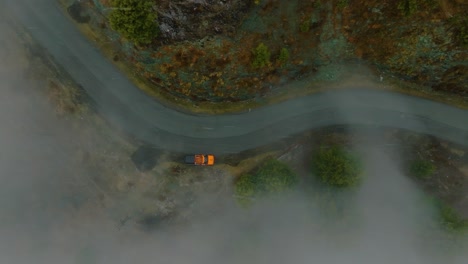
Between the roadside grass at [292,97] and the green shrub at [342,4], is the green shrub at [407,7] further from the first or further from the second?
the roadside grass at [292,97]

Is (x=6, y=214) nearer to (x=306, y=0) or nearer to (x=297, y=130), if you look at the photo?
(x=297, y=130)

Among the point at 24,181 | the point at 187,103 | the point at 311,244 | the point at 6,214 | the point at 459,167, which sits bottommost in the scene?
the point at 311,244

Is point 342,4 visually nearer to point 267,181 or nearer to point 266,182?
point 267,181

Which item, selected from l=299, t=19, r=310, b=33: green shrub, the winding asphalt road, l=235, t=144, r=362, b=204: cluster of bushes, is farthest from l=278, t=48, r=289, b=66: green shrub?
l=235, t=144, r=362, b=204: cluster of bushes

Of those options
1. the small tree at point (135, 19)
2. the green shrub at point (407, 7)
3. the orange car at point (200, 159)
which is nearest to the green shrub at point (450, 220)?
the green shrub at point (407, 7)

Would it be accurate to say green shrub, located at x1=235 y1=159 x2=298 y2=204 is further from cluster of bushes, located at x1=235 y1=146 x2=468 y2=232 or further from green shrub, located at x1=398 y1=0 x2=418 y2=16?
green shrub, located at x1=398 y1=0 x2=418 y2=16

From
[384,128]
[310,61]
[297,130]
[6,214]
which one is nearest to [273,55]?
[310,61]

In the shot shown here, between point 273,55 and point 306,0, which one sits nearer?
point 306,0
